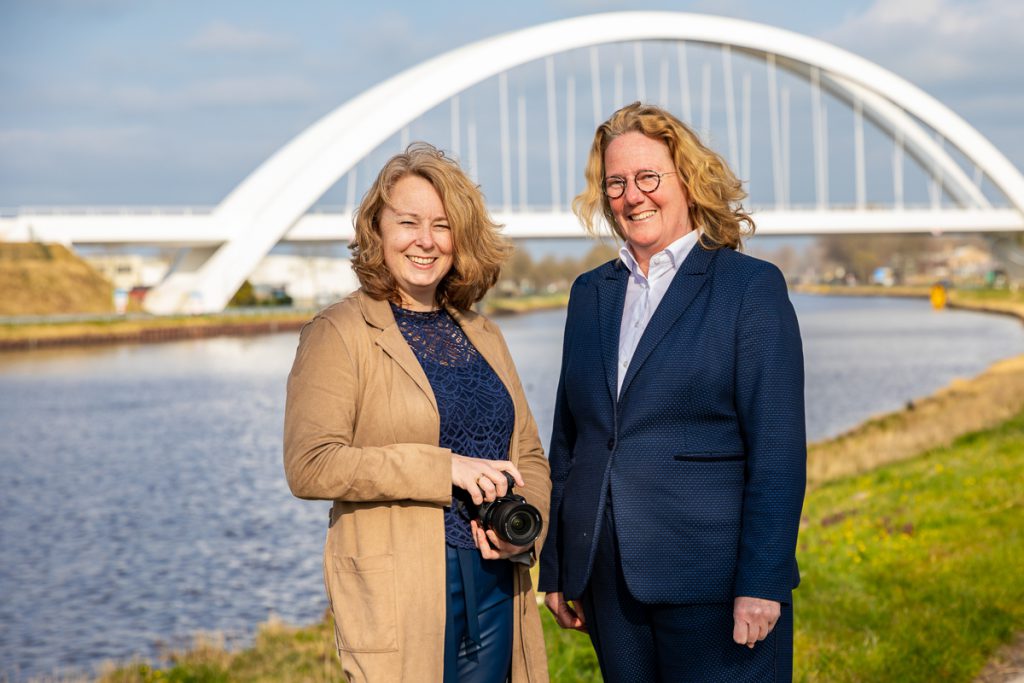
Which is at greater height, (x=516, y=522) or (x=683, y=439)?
(x=683, y=439)

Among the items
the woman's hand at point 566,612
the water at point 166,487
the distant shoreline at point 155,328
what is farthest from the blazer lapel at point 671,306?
the distant shoreline at point 155,328

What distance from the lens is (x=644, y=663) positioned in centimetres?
219

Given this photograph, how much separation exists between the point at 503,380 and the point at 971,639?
242 cm

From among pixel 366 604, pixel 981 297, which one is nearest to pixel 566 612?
pixel 366 604

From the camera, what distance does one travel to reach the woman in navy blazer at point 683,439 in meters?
2.05

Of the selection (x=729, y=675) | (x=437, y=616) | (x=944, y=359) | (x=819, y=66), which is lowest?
(x=944, y=359)

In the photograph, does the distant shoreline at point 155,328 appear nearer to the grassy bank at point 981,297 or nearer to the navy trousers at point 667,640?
the grassy bank at point 981,297

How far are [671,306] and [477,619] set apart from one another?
72cm

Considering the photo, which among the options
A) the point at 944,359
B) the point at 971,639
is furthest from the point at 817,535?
the point at 944,359

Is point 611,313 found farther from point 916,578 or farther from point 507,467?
point 916,578

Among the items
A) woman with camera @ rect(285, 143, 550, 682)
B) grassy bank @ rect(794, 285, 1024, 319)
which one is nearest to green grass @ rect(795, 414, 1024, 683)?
woman with camera @ rect(285, 143, 550, 682)

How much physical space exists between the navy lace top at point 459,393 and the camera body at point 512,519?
72 millimetres

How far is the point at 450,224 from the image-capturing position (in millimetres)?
Answer: 2197

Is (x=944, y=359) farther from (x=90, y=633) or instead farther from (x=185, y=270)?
(x=185, y=270)
